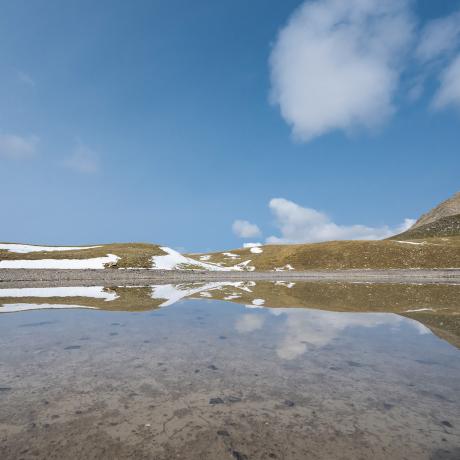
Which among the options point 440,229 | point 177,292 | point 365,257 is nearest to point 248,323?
point 177,292

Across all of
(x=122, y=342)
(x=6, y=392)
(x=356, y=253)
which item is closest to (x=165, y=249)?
(x=356, y=253)

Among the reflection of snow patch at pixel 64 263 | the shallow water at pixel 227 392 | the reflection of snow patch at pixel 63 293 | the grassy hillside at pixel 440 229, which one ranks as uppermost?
the grassy hillside at pixel 440 229

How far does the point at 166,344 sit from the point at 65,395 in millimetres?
4653

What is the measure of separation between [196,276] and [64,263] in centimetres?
1952

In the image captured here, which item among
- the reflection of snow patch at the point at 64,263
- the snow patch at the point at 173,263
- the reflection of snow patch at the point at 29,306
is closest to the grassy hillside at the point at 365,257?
the snow patch at the point at 173,263

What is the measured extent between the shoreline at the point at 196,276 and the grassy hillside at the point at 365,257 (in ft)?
21.4

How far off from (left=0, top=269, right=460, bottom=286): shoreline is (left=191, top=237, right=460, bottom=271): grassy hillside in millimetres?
6529

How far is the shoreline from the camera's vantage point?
45.5 metres

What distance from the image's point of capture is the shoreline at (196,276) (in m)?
45.5

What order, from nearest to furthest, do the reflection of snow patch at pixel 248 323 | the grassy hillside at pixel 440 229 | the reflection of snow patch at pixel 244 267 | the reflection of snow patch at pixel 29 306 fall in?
the reflection of snow patch at pixel 248 323 → the reflection of snow patch at pixel 29 306 → the reflection of snow patch at pixel 244 267 → the grassy hillside at pixel 440 229

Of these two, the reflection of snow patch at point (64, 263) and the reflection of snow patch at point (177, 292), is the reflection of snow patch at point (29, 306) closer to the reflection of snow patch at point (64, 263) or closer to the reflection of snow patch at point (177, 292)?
the reflection of snow patch at point (177, 292)

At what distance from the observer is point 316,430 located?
5.39 m

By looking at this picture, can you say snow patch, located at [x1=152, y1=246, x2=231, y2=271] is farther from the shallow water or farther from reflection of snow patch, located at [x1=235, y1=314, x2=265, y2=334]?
the shallow water

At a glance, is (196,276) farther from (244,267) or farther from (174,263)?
(244,267)
